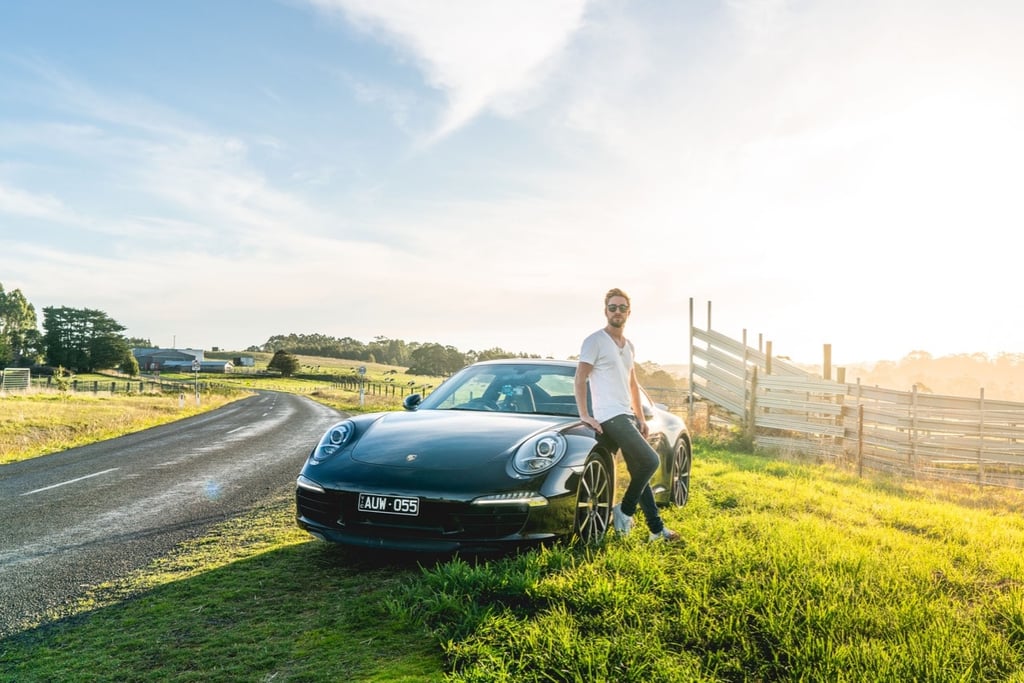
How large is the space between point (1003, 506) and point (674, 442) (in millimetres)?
8084

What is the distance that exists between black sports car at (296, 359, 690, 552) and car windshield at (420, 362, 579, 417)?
0.09 metres

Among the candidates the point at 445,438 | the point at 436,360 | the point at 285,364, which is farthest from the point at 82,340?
the point at 445,438

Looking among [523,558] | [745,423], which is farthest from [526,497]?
[745,423]

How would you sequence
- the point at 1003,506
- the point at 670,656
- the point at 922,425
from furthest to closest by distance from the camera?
the point at 922,425 < the point at 1003,506 < the point at 670,656

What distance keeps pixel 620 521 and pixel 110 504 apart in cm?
615

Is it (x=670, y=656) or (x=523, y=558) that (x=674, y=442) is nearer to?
(x=523, y=558)

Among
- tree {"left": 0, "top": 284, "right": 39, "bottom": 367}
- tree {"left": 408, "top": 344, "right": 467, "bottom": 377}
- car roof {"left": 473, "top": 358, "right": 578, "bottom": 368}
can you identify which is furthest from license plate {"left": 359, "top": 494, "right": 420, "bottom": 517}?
tree {"left": 0, "top": 284, "right": 39, "bottom": 367}

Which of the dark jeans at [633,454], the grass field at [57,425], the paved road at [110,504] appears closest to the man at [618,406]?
the dark jeans at [633,454]

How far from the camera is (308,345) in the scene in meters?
179

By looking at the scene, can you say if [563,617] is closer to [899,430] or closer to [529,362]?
[529,362]

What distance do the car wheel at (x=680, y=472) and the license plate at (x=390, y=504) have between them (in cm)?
323

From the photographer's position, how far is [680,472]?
7031mm

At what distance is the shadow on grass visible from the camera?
307 centimetres

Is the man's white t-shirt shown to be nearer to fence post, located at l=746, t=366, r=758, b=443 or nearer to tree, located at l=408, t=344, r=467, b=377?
fence post, located at l=746, t=366, r=758, b=443
